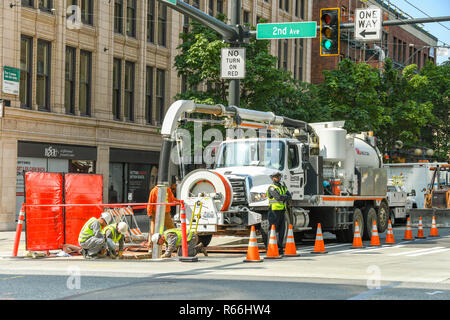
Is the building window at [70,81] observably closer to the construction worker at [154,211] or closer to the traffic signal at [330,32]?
the construction worker at [154,211]

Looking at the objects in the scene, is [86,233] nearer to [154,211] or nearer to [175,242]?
[175,242]

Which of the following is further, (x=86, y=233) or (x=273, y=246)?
(x=273, y=246)

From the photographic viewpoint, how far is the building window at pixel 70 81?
30.9 m

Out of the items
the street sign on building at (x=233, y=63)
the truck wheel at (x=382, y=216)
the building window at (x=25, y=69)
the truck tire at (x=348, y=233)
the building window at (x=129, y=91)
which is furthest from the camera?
the building window at (x=129, y=91)

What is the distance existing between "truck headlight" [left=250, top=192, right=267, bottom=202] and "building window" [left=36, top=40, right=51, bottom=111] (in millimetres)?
13950

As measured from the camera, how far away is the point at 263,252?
18750mm

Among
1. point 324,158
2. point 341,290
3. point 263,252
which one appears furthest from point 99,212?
point 341,290

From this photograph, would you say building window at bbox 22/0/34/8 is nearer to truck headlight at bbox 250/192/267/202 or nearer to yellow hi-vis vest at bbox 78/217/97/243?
truck headlight at bbox 250/192/267/202

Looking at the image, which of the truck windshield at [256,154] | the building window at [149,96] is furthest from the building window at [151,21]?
the truck windshield at [256,154]

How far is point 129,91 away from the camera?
34875 millimetres

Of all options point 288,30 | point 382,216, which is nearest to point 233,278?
point 288,30

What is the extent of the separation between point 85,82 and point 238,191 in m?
15.7

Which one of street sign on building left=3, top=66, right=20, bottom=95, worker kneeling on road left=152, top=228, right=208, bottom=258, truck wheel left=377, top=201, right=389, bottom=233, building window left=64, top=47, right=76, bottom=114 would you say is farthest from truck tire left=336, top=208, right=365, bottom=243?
building window left=64, top=47, right=76, bottom=114
